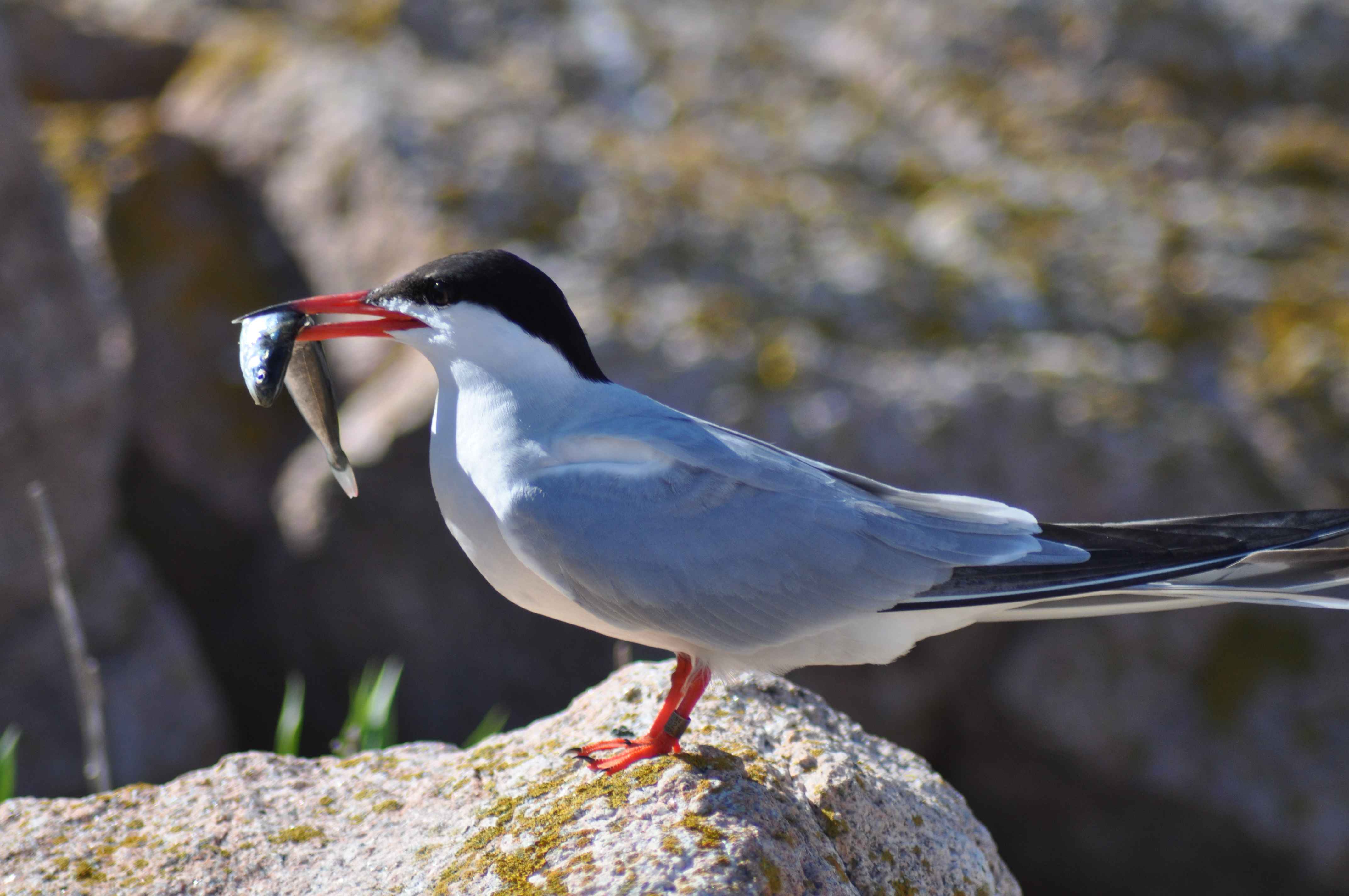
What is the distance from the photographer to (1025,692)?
5363 millimetres

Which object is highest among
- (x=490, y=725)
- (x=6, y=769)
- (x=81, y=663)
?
(x=81, y=663)

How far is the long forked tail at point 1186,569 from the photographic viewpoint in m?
2.45

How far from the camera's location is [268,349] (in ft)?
8.74

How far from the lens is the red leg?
8.14 ft

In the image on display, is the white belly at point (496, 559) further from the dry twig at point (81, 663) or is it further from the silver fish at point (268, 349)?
the dry twig at point (81, 663)

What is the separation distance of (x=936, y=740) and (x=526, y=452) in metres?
3.61

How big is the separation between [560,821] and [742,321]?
12.4ft

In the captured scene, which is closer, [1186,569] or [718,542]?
[1186,569]

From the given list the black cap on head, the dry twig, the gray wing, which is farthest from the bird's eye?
the dry twig

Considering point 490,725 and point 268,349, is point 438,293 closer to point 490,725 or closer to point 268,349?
point 268,349

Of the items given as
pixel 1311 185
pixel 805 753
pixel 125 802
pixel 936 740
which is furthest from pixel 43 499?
pixel 1311 185

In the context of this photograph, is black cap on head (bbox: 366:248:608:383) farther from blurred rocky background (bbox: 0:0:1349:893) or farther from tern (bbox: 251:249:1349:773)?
blurred rocky background (bbox: 0:0:1349:893)

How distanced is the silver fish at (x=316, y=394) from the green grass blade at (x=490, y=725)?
111cm

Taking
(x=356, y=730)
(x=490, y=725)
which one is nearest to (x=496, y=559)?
(x=356, y=730)
